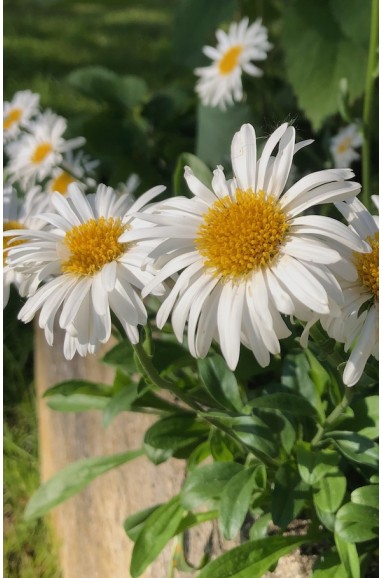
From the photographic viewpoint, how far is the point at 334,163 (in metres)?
2.21

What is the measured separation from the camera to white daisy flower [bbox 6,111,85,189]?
2.03 metres

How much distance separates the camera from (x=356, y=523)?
1197mm

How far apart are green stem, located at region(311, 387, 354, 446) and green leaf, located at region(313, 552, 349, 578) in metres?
0.17

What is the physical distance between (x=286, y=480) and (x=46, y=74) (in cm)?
329

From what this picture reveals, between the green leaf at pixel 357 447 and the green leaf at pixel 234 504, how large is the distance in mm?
140

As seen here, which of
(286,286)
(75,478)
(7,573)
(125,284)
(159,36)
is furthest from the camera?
(159,36)

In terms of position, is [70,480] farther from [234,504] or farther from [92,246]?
[92,246]

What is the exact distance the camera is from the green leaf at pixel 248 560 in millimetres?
1253

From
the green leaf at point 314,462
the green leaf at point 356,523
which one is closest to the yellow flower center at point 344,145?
the green leaf at point 314,462

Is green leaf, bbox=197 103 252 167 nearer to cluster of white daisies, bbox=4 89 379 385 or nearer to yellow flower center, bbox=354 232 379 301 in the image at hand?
cluster of white daisies, bbox=4 89 379 385

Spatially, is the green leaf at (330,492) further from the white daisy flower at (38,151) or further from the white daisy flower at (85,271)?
the white daisy flower at (38,151)

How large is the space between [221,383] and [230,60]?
123cm

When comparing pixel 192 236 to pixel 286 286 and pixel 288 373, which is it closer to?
pixel 286 286

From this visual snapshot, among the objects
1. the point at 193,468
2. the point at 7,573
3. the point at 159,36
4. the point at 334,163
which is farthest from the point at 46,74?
the point at 193,468
